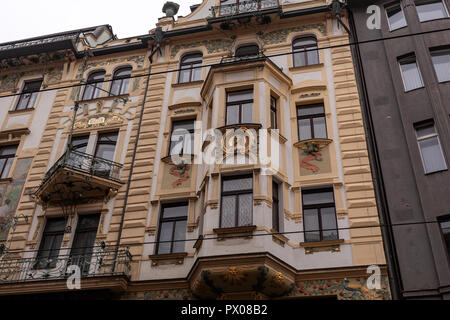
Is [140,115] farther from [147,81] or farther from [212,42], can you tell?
[212,42]

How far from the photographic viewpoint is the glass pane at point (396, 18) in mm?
19516

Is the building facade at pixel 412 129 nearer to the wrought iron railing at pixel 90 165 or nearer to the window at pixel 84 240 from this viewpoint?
the wrought iron railing at pixel 90 165

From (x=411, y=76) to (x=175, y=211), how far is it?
10.1 meters

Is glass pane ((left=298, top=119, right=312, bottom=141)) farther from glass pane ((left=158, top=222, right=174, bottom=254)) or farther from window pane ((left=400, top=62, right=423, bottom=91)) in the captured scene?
Result: glass pane ((left=158, top=222, right=174, bottom=254))

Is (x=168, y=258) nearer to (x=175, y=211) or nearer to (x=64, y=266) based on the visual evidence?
(x=175, y=211)

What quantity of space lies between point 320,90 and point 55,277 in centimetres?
1179

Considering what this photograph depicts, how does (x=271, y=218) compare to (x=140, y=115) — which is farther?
(x=140, y=115)

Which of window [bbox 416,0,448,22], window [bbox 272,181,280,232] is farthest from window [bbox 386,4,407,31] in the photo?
window [bbox 272,181,280,232]

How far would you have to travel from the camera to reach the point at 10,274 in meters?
16.5

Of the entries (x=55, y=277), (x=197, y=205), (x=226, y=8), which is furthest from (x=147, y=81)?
(x=55, y=277)

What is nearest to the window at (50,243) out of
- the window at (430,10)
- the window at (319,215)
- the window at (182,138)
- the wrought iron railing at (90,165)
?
the wrought iron railing at (90,165)

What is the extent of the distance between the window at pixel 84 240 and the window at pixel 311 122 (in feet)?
27.3

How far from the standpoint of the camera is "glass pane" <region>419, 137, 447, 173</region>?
15.5 meters

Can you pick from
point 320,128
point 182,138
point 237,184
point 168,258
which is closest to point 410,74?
point 320,128
